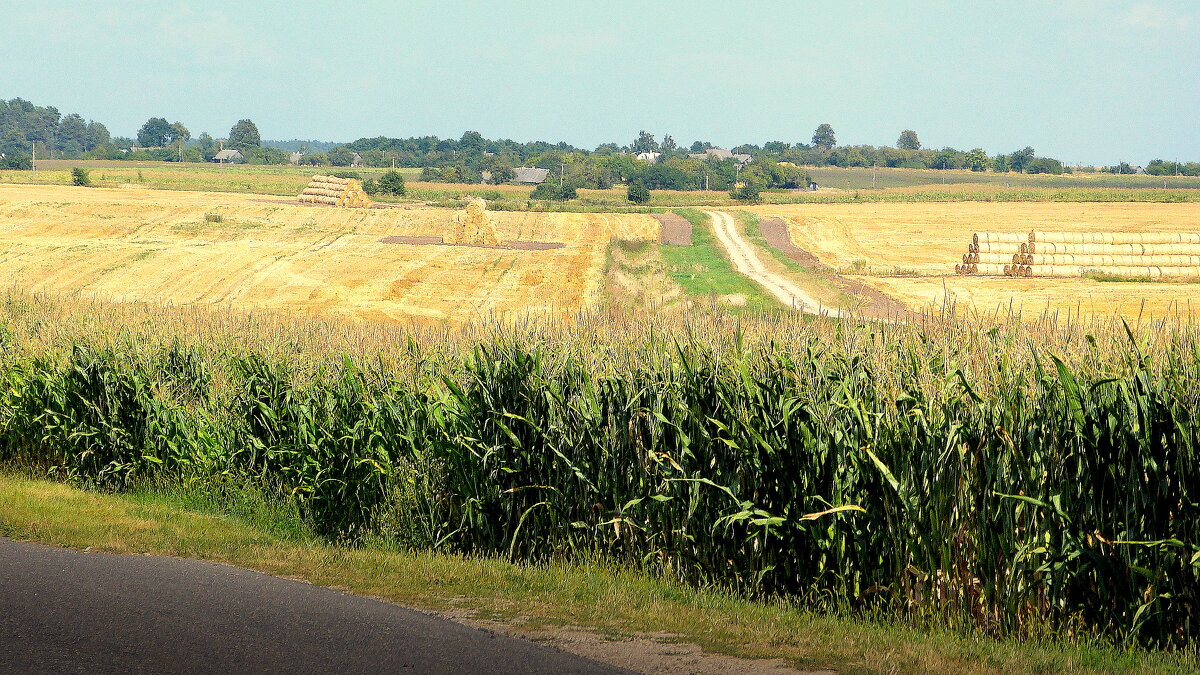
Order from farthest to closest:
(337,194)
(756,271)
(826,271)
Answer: (337,194) < (826,271) < (756,271)

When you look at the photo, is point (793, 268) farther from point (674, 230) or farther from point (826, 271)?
point (674, 230)

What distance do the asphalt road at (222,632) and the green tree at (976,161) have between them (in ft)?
512

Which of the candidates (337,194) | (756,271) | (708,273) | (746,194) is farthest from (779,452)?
(746,194)

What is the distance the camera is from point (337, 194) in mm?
72688

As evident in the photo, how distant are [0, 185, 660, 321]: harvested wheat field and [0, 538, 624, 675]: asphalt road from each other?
58.8ft

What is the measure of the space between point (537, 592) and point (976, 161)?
158 meters

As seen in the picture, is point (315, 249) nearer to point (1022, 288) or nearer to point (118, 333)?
point (1022, 288)

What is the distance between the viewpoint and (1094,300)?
33.3m

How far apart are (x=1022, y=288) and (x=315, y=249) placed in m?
26.9

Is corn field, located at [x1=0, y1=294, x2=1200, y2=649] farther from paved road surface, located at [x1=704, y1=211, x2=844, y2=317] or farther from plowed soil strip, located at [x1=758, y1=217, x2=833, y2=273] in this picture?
plowed soil strip, located at [x1=758, y1=217, x2=833, y2=273]

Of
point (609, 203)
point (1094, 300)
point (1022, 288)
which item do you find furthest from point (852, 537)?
point (609, 203)

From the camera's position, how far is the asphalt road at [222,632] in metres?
6.82

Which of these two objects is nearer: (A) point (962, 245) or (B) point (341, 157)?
(A) point (962, 245)

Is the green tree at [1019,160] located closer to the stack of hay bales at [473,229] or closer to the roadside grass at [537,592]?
the stack of hay bales at [473,229]
